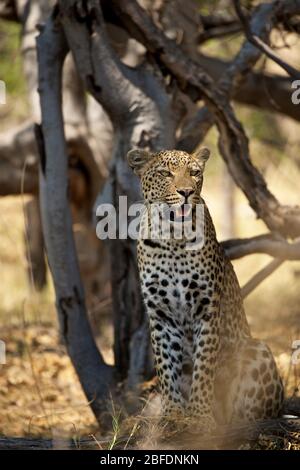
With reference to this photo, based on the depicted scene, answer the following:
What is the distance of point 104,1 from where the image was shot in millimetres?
7930

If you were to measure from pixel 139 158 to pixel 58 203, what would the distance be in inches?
68.3

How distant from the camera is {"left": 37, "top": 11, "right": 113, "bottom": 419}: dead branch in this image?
8141 millimetres

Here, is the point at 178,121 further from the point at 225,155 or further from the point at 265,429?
the point at 265,429

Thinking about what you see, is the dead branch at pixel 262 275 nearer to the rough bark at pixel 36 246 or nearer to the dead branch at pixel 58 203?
the dead branch at pixel 58 203

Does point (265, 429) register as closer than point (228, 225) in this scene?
Yes

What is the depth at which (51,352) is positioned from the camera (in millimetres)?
11047

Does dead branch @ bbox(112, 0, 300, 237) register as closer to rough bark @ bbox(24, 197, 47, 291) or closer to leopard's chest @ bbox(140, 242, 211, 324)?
leopard's chest @ bbox(140, 242, 211, 324)

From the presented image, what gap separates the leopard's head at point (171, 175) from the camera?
6258 millimetres

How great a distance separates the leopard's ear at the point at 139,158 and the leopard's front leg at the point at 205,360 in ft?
3.33

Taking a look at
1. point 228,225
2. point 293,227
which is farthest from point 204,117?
point 228,225

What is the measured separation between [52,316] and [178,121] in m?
5.00
